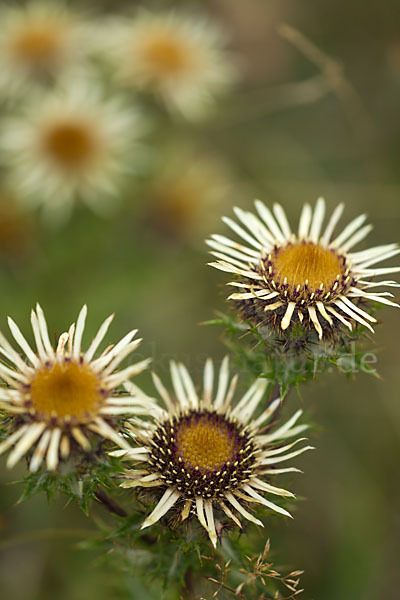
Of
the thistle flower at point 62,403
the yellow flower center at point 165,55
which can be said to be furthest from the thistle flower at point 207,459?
the yellow flower center at point 165,55

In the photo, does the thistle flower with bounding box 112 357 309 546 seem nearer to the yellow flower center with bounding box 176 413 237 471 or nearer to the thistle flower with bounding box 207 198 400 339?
the yellow flower center with bounding box 176 413 237 471

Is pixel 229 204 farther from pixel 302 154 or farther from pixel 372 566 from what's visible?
pixel 372 566

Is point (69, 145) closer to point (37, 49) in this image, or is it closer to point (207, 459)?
point (37, 49)

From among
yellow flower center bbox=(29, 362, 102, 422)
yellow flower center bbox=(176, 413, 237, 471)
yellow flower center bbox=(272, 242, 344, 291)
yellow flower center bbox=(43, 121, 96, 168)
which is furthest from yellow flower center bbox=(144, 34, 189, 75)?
yellow flower center bbox=(29, 362, 102, 422)

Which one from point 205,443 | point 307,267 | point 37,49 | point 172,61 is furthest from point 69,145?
point 205,443

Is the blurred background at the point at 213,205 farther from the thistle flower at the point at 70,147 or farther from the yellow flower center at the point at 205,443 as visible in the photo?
the yellow flower center at the point at 205,443

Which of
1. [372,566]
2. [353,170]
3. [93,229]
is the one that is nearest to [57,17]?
[93,229]
